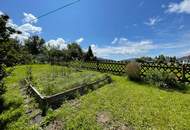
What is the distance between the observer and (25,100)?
9742 millimetres

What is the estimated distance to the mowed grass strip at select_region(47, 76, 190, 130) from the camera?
5656mm

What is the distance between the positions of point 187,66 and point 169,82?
186cm

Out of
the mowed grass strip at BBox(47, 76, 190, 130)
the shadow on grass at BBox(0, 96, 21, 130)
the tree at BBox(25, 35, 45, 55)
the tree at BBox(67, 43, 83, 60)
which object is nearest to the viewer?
the mowed grass strip at BBox(47, 76, 190, 130)

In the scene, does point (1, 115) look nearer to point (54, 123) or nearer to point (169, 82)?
point (54, 123)

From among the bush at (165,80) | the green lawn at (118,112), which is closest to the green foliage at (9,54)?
the green lawn at (118,112)

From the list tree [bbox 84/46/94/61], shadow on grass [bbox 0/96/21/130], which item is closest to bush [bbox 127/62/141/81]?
shadow on grass [bbox 0/96/21/130]

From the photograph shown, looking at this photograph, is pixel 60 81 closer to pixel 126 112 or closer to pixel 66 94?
pixel 66 94

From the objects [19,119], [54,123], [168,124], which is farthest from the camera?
[19,119]

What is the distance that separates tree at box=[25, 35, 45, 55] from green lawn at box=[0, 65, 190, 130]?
59.8 metres

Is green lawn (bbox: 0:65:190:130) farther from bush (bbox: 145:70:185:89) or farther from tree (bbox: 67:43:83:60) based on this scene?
tree (bbox: 67:43:83:60)

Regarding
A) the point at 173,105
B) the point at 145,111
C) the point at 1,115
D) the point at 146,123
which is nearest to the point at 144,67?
the point at 173,105

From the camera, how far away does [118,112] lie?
6.61 meters

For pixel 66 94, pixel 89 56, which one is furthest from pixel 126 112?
pixel 89 56

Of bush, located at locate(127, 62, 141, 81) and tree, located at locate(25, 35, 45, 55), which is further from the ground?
tree, located at locate(25, 35, 45, 55)
